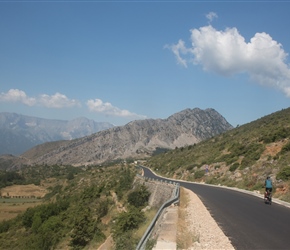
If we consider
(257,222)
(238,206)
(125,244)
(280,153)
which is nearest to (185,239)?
(125,244)

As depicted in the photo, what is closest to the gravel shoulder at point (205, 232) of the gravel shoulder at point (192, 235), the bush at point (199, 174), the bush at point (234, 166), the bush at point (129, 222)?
the gravel shoulder at point (192, 235)

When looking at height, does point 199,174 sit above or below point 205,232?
above

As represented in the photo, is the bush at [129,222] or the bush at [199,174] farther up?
the bush at [199,174]

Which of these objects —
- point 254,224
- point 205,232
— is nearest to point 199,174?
point 254,224

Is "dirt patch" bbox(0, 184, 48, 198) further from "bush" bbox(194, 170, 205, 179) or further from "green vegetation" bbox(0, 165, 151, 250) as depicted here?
"bush" bbox(194, 170, 205, 179)

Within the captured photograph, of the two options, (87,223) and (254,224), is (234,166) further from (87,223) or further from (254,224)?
(254,224)

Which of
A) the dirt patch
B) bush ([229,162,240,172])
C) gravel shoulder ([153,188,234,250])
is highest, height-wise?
bush ([229,162,240,172])

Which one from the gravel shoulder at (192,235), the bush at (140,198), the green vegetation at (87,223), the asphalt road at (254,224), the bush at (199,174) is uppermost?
the bush at (199,174)

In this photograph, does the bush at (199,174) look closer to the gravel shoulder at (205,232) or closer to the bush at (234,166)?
the bush at (234,166)

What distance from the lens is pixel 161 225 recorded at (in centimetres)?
1155

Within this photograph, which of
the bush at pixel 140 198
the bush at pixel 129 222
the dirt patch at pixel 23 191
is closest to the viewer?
the bush at pixel 129 222

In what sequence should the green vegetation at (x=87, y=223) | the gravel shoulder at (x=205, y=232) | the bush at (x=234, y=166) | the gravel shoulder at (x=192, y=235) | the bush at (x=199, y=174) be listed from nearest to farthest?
the gravel shoulder at (x=192, y=235) → the gravel shoulder at (x=205, y=232) → the green vegetation at (x=87, y=223) → the bush at (x=234, y=166) → the bush at (x=199, y=174)

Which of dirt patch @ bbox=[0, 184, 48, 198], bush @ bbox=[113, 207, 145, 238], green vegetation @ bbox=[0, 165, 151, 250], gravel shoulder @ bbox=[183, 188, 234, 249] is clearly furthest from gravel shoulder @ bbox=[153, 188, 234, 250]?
dirt patch @ bbox=[0, 184, 48, 198]

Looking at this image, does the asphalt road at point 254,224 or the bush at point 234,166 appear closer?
the asphalt road at point 254,224
